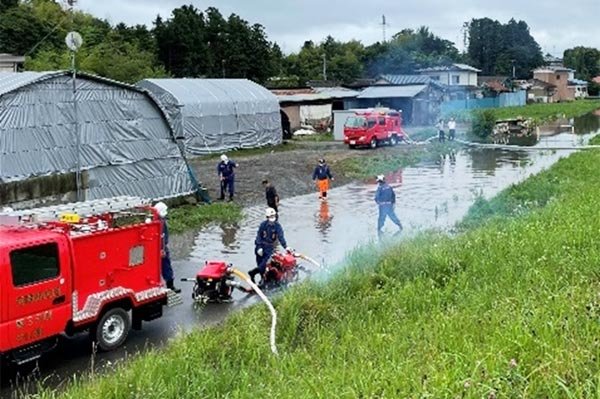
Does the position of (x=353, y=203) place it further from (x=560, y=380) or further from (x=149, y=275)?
(x=560, y=380)

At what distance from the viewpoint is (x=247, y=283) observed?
12.6 m

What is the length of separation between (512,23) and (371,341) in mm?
118560

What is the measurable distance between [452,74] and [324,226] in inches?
2365

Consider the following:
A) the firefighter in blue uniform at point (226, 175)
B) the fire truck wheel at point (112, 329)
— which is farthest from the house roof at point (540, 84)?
the fire truck wheel at point (112, 329)

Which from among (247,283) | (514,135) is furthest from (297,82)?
(247,283)

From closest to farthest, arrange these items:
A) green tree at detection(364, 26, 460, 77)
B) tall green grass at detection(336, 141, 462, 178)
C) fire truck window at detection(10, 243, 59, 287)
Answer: fire truck window at detection(10, 243, 59, 287), tall green grass at detection(336, 141, 462, 178), green tree at detection(364, 26, 460, 77)

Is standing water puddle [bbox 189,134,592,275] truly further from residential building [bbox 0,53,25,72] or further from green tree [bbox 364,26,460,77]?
green tree [bbox 364,26,460,77]

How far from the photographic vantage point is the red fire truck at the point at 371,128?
131 feet

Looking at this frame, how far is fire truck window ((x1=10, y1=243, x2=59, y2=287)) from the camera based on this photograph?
8.91 meters

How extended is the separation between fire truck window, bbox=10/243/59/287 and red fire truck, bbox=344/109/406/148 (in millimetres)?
31472

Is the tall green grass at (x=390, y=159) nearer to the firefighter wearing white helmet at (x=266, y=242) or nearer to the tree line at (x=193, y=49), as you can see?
the firefighter wearing white helmet at (x=266, y=242)

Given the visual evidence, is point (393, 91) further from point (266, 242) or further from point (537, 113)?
point (266, 242)

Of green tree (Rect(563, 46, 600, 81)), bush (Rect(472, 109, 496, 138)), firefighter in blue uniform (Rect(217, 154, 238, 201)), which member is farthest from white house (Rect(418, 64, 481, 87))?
green tree (Rect(563, 46, 600, 81))

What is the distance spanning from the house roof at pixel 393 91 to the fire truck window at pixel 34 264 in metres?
48.4
